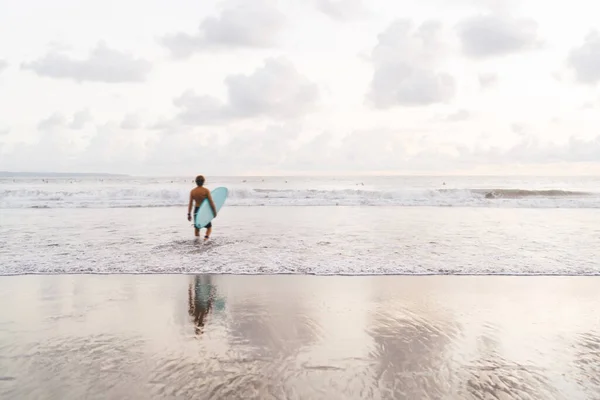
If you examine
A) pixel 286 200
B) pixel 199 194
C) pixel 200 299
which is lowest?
pixel 200 299

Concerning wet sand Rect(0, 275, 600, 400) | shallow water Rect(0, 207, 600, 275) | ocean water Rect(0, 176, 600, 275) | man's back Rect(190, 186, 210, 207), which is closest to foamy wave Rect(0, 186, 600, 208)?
ocean water Rect(0, 176, 600, 275)

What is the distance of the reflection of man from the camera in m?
5.43

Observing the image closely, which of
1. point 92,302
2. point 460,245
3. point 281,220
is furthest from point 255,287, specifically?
point 281,220

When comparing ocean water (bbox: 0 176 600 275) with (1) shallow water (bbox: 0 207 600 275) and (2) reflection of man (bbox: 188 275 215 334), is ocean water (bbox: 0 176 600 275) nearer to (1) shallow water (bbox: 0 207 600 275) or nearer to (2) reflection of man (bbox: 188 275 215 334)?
(1) shallow water (bbox: 0 207 600 275)

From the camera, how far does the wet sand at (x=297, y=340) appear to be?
364cm

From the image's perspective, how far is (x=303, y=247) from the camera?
35.8 ft

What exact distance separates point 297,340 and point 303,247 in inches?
245

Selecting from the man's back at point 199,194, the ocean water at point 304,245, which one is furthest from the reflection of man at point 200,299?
the man's back at point 199,194

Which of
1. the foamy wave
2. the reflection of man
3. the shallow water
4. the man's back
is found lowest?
the reflection of man

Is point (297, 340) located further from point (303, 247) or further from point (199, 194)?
point (199, 194)

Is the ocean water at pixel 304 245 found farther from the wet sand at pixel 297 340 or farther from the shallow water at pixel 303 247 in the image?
the wet sand at pixel 297 340

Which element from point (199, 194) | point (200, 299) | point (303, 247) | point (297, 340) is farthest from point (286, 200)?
point (297, 340)

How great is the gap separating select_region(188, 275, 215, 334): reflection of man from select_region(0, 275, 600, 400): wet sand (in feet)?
0.12

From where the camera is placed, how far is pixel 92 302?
242 inches
